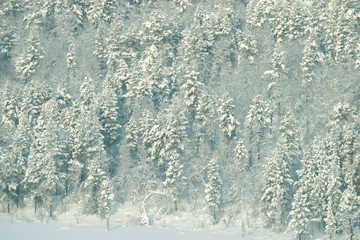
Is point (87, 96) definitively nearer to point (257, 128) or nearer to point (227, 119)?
point (227, 119)

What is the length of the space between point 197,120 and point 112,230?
31825mm

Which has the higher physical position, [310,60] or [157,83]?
[310,60]

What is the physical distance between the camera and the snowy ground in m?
33.0

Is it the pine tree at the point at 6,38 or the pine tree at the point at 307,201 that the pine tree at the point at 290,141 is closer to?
the pine tree at the point at 307,201

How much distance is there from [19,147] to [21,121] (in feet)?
13.5

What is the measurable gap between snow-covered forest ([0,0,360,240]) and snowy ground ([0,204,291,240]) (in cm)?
144

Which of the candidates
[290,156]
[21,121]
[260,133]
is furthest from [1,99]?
[290,156]

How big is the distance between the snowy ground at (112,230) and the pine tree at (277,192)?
2.06 m

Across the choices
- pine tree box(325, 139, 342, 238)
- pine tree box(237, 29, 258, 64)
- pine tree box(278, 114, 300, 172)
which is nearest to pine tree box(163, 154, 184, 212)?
pine tree box(278, 114, 300, 172)

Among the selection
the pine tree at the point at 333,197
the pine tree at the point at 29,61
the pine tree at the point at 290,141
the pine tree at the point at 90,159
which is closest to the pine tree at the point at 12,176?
the pine tree at the point at 90,159

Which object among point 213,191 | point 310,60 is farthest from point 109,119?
point 310,60

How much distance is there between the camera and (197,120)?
224ft

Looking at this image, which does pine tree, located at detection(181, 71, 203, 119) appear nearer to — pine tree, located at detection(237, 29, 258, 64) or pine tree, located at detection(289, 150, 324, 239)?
pine tree, located at detection(237, 29, 258, 64)

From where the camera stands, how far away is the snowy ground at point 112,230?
1299 inches
